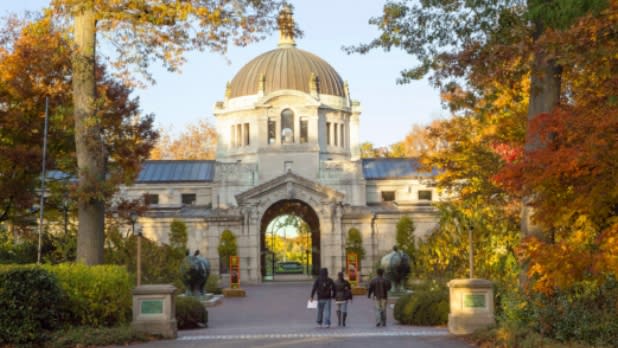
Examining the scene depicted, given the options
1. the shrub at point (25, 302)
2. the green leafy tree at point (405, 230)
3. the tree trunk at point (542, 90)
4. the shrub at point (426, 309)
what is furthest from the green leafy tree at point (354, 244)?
the shrub at point (25, 302)

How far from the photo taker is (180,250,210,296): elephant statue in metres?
33.4

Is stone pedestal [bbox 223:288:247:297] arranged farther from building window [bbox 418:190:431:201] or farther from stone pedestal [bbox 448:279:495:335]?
building window [bbox 418:190:431:201]

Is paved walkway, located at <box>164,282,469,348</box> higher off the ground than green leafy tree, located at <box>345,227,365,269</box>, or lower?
lower

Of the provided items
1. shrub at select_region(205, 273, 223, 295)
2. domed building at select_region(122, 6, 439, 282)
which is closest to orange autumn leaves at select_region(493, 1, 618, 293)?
shrub at select_region(205, 273, 223, 295)

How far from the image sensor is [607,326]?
15.3 m

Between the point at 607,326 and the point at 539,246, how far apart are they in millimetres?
1982

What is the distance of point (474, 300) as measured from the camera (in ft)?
65.6

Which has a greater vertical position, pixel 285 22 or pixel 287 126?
pixel 287 126

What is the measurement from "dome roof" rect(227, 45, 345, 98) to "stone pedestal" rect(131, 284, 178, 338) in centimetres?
4535

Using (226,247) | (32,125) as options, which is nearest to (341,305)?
(32,125)

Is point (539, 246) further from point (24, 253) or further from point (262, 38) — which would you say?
point (24, 253)

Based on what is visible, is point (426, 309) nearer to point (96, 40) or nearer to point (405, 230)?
point (96, 40)

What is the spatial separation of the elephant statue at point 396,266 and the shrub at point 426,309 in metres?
9.55

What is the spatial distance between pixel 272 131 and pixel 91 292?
44.4m
